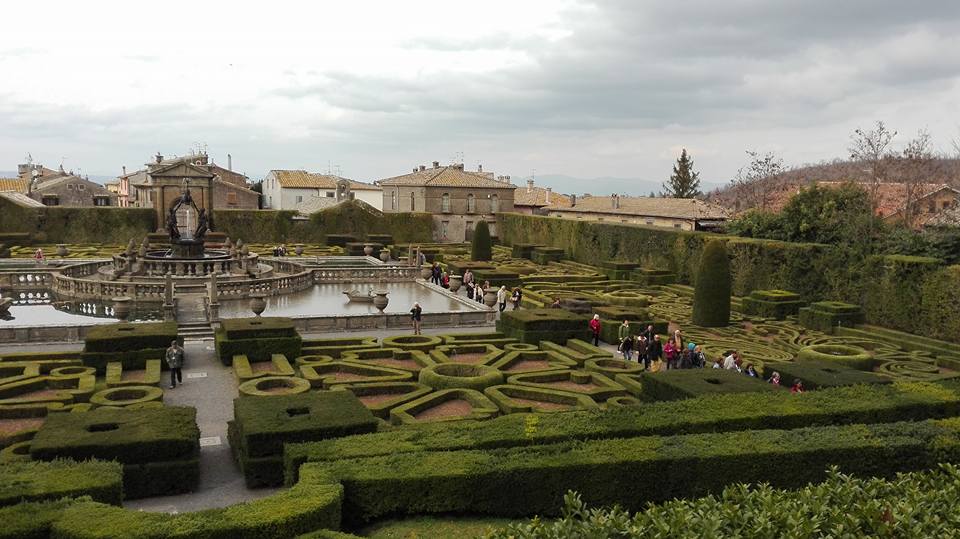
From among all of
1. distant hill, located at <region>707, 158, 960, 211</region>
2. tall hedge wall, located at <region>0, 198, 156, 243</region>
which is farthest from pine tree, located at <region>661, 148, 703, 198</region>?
tall hedge wall, located at <region>0, 198, 156, 243</region>

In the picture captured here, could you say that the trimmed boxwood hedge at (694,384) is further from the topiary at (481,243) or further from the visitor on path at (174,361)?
the topiary at (481,243)

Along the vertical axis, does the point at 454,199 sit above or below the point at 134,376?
above

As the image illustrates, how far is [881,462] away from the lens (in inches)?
474

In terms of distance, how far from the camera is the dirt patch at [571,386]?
18.7 metres

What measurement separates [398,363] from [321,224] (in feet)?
142

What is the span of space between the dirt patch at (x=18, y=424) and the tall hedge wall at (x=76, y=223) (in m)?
45.7

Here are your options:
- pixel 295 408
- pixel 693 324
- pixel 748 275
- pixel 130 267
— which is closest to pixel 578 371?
pixel 295 408

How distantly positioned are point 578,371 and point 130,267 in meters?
25.2

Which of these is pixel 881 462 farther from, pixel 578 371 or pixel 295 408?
pixel 295 408

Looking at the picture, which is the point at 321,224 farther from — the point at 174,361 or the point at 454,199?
the point at 174,361

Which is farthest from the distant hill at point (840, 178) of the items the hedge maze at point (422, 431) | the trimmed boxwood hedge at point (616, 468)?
the trimmed boxwood hedge at point (616, 468)

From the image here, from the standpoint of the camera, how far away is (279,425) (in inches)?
502

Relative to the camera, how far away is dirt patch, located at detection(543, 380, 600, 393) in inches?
738

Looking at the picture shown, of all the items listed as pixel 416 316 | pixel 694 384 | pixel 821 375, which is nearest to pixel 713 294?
pixel 821 375
